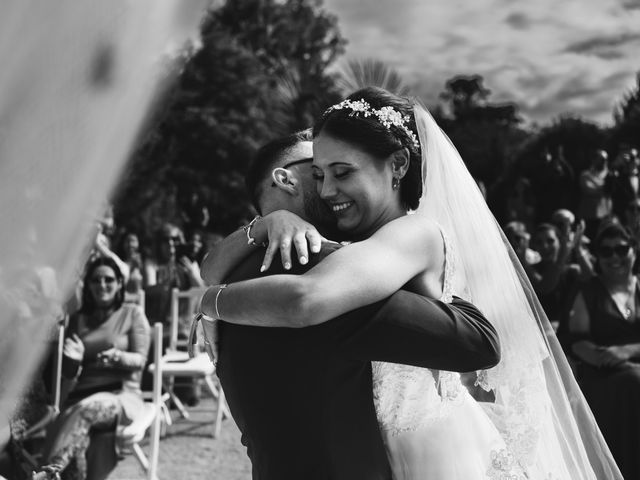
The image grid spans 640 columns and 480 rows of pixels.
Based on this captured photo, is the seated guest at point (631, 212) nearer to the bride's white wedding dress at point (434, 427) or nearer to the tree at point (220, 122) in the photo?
the bride's white wedding dress at point (434, 427)

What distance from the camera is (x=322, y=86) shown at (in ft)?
78.4

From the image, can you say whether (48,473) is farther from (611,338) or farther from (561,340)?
(611,338)

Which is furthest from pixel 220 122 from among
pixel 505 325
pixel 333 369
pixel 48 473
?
pixel 333 369

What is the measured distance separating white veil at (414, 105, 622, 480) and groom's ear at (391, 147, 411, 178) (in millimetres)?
264

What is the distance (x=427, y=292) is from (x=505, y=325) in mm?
737

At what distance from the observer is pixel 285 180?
1.61 m

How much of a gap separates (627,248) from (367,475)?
12.0 feet

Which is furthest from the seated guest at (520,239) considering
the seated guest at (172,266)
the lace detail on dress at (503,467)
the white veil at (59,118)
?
the white veil at (59,118)

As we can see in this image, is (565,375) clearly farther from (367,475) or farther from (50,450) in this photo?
(50,450)

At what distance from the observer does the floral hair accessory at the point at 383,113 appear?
5.16 ft

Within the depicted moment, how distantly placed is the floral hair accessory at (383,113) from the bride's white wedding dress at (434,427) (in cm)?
31

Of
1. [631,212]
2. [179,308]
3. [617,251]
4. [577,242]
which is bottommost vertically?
[617,251]

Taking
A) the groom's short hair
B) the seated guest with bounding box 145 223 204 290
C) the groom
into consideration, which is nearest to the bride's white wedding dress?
the groom

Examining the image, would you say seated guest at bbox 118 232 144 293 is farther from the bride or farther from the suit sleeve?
the suit sleeve
